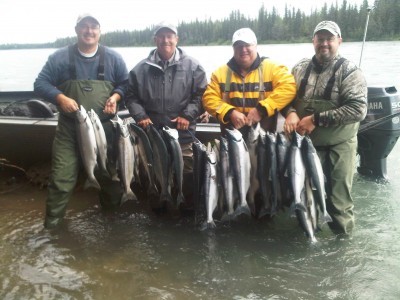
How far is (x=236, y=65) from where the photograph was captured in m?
4.20

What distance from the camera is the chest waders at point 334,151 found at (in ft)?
13.1

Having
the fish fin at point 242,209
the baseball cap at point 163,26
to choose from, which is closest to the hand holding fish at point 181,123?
the baseball cap at point 163,26

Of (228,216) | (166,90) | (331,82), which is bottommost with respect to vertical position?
(228,216)

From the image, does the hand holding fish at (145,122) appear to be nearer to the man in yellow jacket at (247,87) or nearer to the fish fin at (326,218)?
the man in yellow jacket at (247,87)

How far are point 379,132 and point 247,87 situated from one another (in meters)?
2.50

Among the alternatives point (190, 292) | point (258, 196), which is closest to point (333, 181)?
point (258, 196)

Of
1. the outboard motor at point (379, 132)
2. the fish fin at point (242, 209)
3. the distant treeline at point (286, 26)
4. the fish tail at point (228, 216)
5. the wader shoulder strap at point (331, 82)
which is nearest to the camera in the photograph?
the wader shoulder strap at point (331, 82)

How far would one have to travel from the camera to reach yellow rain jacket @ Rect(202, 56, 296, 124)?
4.01 meters

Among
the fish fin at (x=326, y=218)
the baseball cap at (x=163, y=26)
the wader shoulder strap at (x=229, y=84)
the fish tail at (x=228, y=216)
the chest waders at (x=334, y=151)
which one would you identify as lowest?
the fish tail at (x=228, y=216)

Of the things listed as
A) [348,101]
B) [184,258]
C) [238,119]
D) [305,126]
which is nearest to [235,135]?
[238,119]

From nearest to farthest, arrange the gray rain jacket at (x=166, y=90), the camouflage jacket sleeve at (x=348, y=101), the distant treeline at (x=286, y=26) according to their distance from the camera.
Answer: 1. the camouflage jacket sleeve at (x=348, y=101)
2. the gray rain jacket at (x=166, y=90)
3. the distant treeline at (x=286, y=26)

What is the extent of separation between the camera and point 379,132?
18.5 feet

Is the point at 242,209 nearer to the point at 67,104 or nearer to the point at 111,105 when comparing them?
the point at 111,105

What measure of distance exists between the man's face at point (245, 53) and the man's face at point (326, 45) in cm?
Answer: 61
